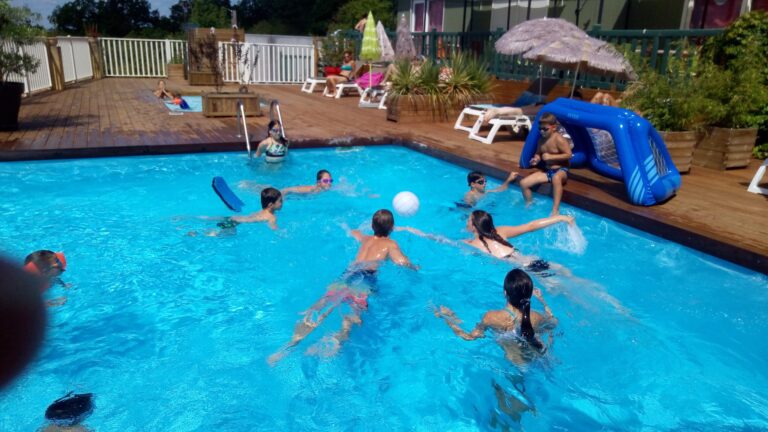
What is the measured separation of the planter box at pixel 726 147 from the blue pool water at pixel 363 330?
8.95 ft

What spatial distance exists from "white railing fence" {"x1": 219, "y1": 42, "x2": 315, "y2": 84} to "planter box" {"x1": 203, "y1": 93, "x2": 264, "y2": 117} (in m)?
8.53

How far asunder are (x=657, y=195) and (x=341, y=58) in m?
15.7

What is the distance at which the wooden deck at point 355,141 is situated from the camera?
225 inches

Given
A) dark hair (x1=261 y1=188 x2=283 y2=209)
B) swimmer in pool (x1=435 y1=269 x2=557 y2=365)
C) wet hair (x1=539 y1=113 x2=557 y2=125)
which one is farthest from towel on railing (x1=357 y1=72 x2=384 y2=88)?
swimmer in pool (x1=435 y1=269 x2=557 y2=365)

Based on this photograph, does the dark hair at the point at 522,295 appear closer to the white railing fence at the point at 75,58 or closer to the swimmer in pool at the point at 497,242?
the swimmer in pool at the point at 497,242

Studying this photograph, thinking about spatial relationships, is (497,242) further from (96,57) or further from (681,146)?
(96,57)

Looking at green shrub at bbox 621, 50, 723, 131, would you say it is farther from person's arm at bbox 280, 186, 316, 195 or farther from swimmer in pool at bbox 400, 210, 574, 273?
person's arm at bbox 280, 186, 316, 195

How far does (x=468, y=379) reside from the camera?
408 centimetres

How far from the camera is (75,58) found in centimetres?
1859

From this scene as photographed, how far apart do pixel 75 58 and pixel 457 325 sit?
61.4ft

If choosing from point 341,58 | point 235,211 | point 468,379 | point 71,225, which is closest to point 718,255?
point 468,379

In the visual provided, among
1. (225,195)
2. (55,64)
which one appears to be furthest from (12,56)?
(55,64)

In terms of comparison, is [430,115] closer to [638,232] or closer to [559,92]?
[559,92]

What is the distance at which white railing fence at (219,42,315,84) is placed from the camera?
2019 cm
